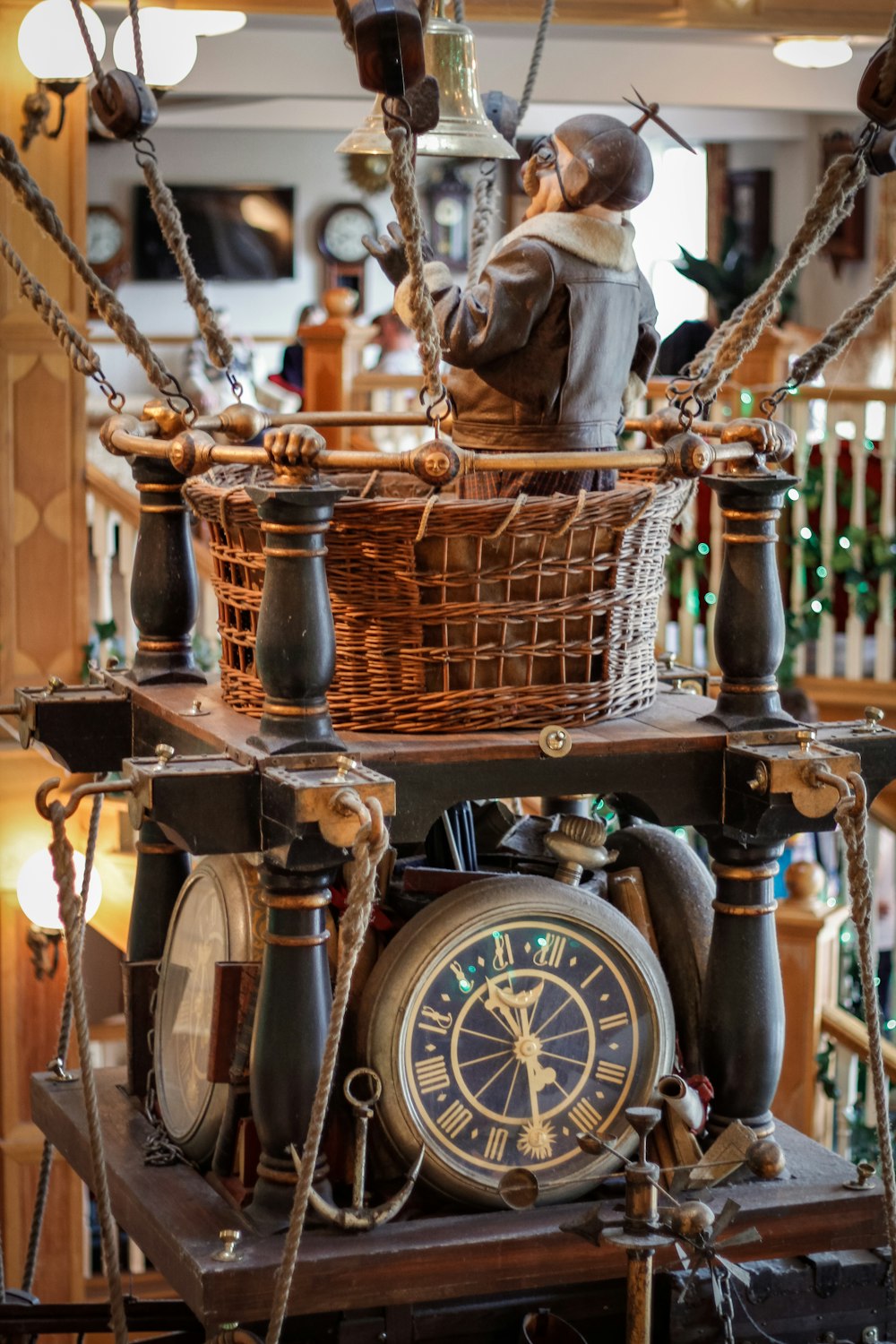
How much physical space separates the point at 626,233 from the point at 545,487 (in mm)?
302

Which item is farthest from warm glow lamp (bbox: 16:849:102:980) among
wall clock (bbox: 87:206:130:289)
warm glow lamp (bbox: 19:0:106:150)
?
wall clock (bbox: 87:206:130:289)

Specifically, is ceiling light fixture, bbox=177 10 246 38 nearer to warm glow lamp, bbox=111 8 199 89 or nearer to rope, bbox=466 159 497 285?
warm glow lamp, bbox=111 8 199 89

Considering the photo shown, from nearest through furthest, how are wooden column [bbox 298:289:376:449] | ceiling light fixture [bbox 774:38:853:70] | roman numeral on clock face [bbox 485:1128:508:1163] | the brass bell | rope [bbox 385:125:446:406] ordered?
rope [bbox 385:125:446:406] → roman numeral on clock face [bbox 485:1128:508:1163] → the brass bell → wooden column [bbox 298:289:376:449] → ceiling light fixture [bbox 774:38:853:70]

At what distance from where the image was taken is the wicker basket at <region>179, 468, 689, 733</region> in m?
1.89

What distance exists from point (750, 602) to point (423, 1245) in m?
0.74

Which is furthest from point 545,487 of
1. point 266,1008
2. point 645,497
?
point 266,1008

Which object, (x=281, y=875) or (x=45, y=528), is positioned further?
(x=45, y=528)

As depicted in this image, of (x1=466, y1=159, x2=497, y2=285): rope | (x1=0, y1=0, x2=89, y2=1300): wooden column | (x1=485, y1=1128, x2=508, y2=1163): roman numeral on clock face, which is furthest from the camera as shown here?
(x1=0, y1=0, x2=89, y2=1300): wooden column

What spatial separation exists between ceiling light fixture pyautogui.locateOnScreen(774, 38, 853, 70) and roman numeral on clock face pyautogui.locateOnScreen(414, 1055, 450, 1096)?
5790 millimetres

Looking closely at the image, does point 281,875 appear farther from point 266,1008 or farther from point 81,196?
point 81,196

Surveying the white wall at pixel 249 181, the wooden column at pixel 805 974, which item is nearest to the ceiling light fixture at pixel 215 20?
the wooden column at pixel 805 974

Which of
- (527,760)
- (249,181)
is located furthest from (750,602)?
(249,181)

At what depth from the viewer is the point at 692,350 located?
125 inches

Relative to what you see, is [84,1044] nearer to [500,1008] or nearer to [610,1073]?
[500,1008]
